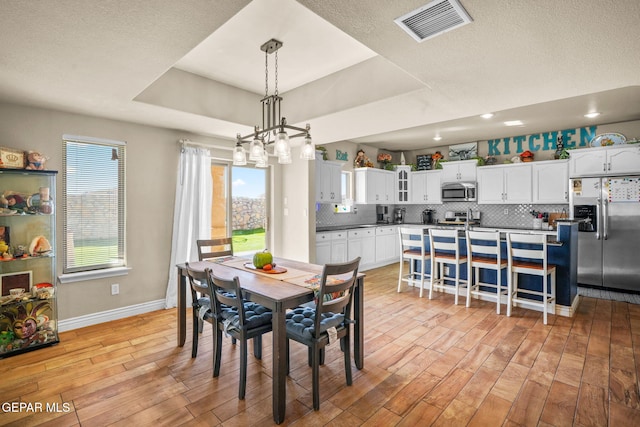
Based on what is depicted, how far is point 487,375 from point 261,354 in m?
1.90

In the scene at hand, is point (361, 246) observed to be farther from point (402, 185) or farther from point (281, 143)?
point (281, 143)

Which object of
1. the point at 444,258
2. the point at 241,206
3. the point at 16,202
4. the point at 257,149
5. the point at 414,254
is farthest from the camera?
the point at 241,206

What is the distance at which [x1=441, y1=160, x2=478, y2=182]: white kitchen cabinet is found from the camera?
6688 mm

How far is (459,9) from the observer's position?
169 centimetres

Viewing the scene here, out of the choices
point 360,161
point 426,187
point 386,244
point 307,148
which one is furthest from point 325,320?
point 426,187

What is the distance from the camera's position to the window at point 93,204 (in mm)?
3514

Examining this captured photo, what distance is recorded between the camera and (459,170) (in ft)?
22.5

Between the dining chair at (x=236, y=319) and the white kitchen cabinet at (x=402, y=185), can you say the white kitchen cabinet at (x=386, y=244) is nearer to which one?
the white kitchen cabinet at (x=402, y=185)

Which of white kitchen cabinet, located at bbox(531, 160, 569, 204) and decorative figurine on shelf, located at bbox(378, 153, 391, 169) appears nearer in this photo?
white kitchen cabinet, located at bbox(531, 160, 569, 204)

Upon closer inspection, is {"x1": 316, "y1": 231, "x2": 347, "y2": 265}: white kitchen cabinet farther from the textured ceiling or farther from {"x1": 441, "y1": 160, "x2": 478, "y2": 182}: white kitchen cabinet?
{"x1": 441, "y1": 160, "x2": 478, "y2": 182}: white kitchen cabinet

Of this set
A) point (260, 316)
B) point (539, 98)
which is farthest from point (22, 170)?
point (539, 98)

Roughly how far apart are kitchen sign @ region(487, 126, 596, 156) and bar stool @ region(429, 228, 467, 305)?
2969 mm

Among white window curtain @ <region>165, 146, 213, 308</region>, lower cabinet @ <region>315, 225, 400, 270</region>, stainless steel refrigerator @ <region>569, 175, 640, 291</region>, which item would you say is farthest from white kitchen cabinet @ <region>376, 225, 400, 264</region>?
white window curtain @ <region>165, 146, 213, 308</region>

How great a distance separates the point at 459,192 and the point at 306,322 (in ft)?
18.2
